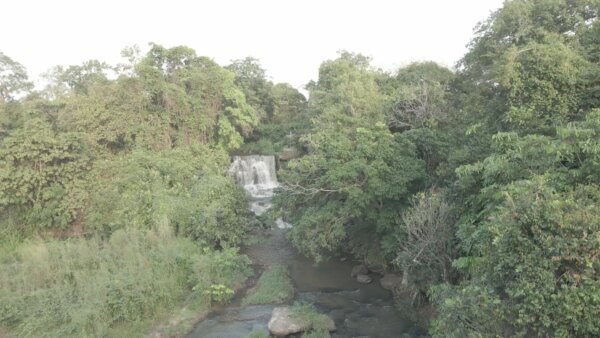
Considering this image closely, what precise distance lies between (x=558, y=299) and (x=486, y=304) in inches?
43.1

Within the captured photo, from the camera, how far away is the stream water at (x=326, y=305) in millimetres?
12062

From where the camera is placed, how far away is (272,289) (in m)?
14.7

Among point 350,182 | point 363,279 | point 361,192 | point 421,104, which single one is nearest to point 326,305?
point 363,279

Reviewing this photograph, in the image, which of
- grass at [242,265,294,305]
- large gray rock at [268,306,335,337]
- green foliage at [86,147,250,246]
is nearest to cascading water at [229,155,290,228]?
green foliage at [86,147,250,246]

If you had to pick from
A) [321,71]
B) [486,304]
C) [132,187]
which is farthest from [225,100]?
[486,304]

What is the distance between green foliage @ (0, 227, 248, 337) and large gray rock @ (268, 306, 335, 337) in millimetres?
3112

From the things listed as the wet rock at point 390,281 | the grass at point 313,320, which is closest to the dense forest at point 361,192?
the wet rock at point 390,281

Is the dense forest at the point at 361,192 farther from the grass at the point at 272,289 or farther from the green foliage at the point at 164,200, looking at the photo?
the grass at the point at 272,289

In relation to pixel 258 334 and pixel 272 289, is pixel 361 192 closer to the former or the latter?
pixel 272 289

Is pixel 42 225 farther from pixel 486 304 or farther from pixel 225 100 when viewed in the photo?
pixel 486 304

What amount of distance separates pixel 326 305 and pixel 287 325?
7.76 feet

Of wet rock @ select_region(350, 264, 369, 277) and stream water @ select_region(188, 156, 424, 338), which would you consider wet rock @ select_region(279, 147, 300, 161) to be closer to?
stream water @ select_region(188, 156, 424, 338)

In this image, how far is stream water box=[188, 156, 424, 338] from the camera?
12062mm

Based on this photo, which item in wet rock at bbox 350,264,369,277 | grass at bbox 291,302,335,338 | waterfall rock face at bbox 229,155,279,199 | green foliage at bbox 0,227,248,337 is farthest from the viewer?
waterfall rock face at bbox 229,155,279,199
